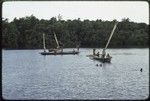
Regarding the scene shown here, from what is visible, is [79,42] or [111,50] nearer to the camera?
[79,42]

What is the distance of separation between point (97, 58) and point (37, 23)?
1250cm

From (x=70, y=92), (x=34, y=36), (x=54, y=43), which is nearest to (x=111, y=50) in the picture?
(x=54, y=43)

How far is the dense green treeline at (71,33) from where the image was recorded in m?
34.3

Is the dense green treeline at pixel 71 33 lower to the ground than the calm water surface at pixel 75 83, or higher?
higher

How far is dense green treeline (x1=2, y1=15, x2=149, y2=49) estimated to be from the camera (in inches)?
1351

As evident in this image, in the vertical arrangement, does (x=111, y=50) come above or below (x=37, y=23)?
below

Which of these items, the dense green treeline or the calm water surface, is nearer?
the calm water surface

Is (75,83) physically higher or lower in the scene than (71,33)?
lower

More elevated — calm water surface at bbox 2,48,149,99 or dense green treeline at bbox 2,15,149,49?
dense green treeline at bbox 2,15,149,49

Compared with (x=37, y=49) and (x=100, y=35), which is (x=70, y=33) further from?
(x=37, y=49)

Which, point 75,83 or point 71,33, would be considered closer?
point 75,83

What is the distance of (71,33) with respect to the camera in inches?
1535

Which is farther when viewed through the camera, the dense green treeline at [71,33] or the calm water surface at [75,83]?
the dense green treeline at [71,33]

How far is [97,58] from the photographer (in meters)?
30.4
